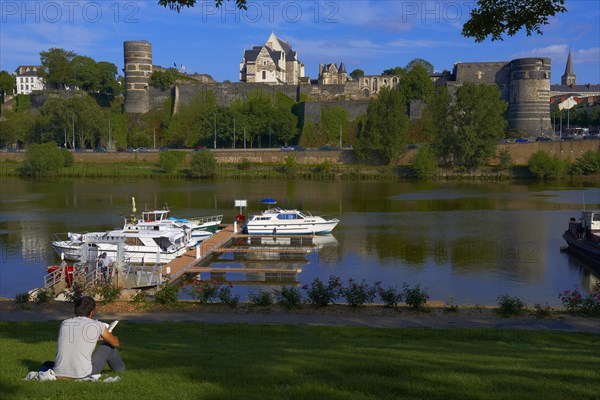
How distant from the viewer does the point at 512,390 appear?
770 centimetres

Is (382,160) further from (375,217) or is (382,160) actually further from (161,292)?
(161,292)

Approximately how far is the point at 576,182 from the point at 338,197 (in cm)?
3463

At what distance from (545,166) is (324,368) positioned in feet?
257

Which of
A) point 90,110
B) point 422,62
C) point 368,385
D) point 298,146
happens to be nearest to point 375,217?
point 368,385

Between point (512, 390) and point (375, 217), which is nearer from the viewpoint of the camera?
point (512, 390)

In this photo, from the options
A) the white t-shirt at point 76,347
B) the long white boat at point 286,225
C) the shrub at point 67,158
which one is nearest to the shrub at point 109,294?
the white t-shirt at point 76,347

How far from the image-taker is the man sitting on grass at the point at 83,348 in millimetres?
8461

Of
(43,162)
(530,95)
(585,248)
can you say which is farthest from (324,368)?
(530,95)

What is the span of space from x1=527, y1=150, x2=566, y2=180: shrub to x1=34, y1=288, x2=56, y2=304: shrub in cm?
7178

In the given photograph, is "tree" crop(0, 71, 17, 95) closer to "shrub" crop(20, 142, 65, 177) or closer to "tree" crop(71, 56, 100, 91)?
"tree" crop(71, 56, 100, 91)

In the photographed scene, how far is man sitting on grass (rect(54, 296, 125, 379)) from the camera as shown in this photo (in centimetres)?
846

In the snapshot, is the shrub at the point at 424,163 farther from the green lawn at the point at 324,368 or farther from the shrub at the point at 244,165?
the green lawn at the point at 324,368

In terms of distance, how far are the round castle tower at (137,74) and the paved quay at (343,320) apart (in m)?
88.5

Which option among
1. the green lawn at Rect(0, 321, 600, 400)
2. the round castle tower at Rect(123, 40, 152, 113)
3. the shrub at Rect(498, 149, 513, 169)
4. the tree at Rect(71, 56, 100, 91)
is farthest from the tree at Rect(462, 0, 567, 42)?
the tree at Rect(71, 56, 100, 91)
